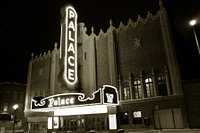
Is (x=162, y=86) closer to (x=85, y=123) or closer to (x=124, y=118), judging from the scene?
(x=124, y=118)

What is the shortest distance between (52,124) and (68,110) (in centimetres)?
301

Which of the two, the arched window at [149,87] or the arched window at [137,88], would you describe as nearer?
the arched window at [149,87]

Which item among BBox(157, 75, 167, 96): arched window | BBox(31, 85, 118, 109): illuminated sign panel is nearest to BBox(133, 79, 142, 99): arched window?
BBox(157, 75, 167, 96): arched window

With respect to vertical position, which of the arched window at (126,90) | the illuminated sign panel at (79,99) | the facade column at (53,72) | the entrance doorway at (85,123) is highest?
the facade column at (53,72)

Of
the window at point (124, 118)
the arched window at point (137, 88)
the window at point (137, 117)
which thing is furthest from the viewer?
the arched window at point (137, 88)

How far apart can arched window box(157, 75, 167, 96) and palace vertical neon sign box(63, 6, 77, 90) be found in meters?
11.5

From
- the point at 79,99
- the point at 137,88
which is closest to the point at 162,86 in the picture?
the point at 137,88

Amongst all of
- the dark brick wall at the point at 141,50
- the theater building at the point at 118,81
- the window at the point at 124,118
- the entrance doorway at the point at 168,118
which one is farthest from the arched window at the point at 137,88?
the entrance doorway at the point at 168,118

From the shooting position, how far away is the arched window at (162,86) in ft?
76.1

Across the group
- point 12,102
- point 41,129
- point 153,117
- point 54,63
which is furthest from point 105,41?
point 12,102

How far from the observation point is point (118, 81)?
26.6 m

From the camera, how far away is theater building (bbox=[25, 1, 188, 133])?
2233 cm

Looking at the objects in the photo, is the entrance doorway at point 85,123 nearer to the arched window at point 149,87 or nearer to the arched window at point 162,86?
the arched window at point 149,87

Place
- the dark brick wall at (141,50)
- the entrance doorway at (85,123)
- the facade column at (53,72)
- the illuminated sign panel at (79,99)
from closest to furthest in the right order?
1. the illuminated sign panel at (79,99)
2. the dark brick wall at (141,50)
3. the entrance doorway at (85,123)
4. the facade column at (53,72)
